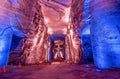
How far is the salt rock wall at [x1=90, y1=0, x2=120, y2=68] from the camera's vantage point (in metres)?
4.89

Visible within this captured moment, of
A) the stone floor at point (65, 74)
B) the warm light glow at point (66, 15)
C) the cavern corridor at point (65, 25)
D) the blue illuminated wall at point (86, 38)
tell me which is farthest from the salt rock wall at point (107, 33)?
the warm light glow at point (66, 15)

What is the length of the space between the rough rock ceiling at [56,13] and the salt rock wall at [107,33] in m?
6.06

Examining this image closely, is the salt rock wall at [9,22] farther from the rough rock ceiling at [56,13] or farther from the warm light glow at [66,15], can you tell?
the warm light glow at [66,15]

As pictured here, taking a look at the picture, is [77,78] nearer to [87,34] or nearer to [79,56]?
[87,34]

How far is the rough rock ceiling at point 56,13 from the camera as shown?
1127cm

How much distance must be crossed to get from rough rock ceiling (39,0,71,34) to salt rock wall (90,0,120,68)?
6.06 metres

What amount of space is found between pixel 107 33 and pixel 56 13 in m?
8.09

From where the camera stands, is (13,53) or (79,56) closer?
(13,53)

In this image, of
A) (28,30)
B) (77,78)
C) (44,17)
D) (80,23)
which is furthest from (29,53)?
(77,78)

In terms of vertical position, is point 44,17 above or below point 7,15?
above

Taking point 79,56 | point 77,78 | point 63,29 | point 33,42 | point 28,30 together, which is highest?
point 63,29

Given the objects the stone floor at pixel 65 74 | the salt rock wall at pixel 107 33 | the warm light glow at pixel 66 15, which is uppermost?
the warm light glow at pixel 66 15

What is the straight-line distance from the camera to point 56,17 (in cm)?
1319

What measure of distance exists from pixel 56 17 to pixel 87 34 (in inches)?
220
